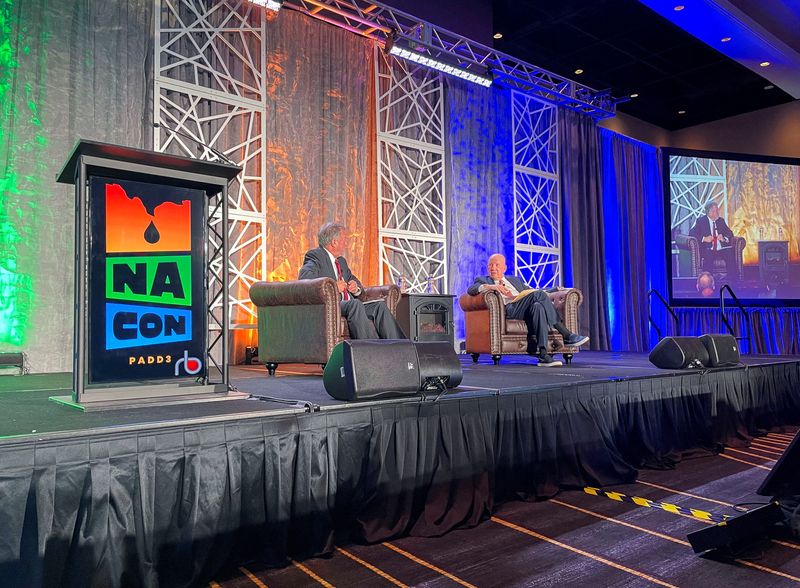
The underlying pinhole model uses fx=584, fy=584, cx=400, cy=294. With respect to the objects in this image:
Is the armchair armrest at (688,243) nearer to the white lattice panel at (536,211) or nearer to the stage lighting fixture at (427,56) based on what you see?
the white lattice panel at (536,211)

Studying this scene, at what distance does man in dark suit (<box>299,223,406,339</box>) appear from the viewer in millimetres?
3988

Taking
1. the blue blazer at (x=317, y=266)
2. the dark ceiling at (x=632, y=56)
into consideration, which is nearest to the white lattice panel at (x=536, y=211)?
the dark ceiling at (x=632, y=56)

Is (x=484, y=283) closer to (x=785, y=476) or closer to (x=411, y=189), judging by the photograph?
(x=411, y=189)

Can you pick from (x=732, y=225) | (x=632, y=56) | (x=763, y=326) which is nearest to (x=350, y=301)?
(x=632, y=56)

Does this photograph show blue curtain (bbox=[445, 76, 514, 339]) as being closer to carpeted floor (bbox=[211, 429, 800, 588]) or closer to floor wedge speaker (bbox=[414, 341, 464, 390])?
floor wedge speaker (bbox=[414, 341, 464, 390])

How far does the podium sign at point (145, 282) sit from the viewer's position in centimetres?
212

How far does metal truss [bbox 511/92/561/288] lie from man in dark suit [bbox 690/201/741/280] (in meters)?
2.22

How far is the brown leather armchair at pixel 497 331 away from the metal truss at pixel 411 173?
49.7 inches

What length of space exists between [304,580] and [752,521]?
139cm

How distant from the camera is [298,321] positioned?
13.0 feet

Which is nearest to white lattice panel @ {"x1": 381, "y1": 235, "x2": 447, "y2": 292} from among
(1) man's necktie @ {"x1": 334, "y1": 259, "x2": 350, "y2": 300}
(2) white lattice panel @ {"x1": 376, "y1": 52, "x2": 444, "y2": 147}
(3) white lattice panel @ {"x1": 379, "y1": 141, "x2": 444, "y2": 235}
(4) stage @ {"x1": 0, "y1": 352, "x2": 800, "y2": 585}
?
(3) white lattice panel @ {"x1": 379, "y1": 141, "x2": 444, "y2": 235}

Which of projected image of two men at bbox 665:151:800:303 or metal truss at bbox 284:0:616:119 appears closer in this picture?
metal truss at bbox 284:0:616:119

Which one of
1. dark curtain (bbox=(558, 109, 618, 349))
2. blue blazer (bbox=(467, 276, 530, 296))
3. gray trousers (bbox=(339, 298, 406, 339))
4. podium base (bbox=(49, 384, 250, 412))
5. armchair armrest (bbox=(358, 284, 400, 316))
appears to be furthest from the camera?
dark curtain (bbox=(558, 109, 618, 349))

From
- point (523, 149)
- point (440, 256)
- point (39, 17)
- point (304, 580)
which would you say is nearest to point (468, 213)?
point (440, 256)
